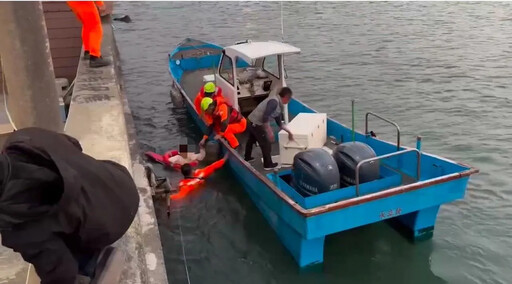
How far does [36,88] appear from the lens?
11.2 feet

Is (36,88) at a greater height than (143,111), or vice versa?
(36,88)

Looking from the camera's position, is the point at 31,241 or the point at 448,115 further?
the point at 448,115

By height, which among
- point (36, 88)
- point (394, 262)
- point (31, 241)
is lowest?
point (394, 262)

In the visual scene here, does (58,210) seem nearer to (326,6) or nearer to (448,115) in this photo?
(448,115)

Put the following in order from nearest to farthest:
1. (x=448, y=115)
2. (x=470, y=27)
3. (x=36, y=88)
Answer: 1. (x=36, y=88)
2. (x=448, y=115)
3. (x=470, y=27)

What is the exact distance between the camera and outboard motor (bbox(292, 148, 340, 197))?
635cm

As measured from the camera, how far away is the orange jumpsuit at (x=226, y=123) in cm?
905

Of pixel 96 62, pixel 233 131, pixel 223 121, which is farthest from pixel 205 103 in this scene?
pixel 96 62

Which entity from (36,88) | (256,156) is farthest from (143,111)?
(36,88)

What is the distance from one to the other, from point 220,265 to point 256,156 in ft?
7.88

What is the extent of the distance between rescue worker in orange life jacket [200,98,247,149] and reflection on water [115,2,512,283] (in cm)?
80

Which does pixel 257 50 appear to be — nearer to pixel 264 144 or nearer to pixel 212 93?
pixel 212 93

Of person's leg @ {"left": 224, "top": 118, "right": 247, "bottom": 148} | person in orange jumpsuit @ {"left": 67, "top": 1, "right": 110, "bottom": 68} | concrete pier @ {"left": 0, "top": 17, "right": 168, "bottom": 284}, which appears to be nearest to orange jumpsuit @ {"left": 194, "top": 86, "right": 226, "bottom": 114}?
person's leg @ {"left": 224, "top": 118, "right": 247, "bottom": 148}

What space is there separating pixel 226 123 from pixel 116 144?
10.9 feet
